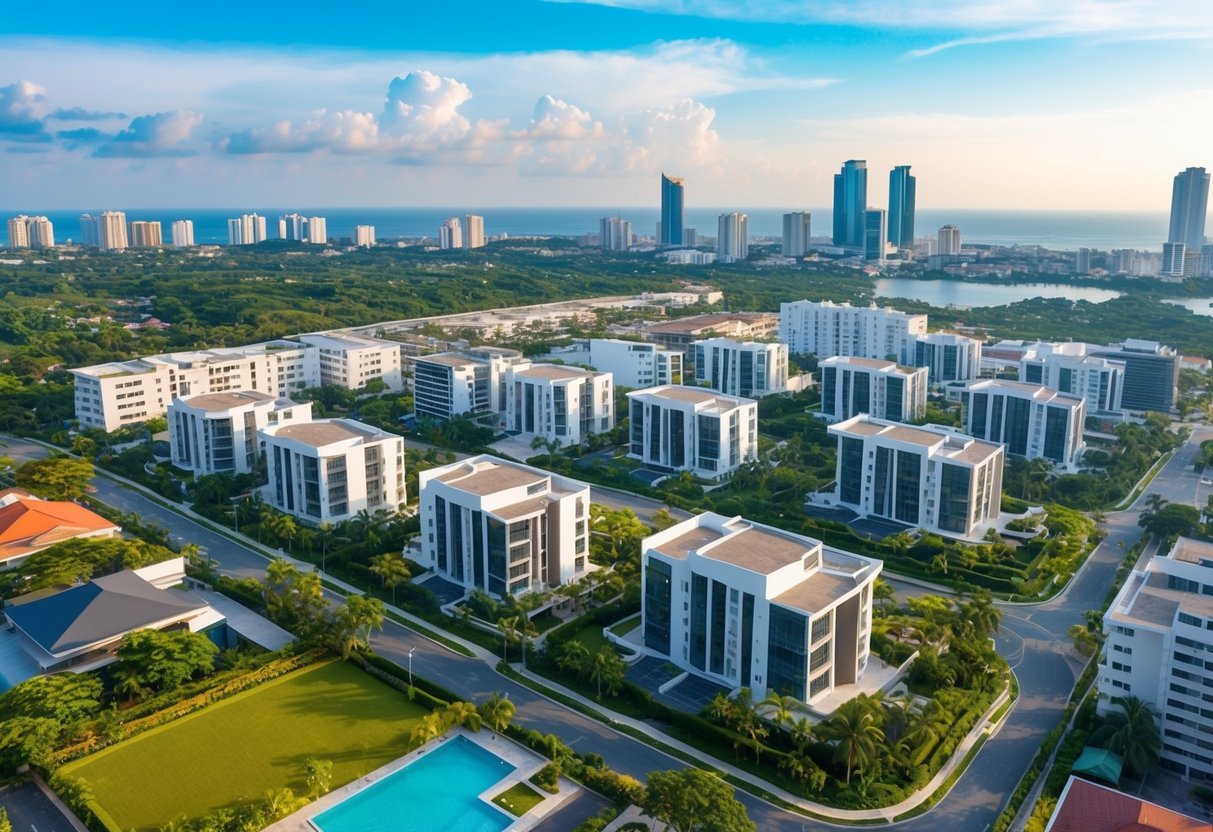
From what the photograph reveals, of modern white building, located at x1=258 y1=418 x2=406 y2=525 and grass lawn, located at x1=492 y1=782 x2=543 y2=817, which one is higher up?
modern white building, located at x1=258 y1=418 x2=406 y2=525

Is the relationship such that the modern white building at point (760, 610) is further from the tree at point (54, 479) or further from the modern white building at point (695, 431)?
the tree at point (54, 479)

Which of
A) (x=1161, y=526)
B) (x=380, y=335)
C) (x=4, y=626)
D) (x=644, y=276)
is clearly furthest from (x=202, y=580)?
(x=644, y=276)

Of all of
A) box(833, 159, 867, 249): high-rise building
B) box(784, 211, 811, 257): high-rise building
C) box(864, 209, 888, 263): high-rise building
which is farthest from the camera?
box(833, 159, 867, 249): high-rise building

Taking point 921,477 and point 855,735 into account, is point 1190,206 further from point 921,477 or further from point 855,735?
point 855,735

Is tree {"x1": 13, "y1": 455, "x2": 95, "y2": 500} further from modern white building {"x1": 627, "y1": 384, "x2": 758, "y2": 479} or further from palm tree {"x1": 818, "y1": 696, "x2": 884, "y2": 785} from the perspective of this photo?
palm tree {"x1": 818, "y1": 696, "x2": 884, "y2": 785}

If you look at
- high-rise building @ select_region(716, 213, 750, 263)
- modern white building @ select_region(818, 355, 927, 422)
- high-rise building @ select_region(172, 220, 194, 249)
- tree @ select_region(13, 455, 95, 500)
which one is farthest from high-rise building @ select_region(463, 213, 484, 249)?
tree @ select_region(13, 455, 95, 500)

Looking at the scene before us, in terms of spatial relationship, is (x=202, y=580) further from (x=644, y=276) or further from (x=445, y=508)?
(x=644, y=276)

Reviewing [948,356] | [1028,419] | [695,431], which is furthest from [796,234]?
[695,431]
